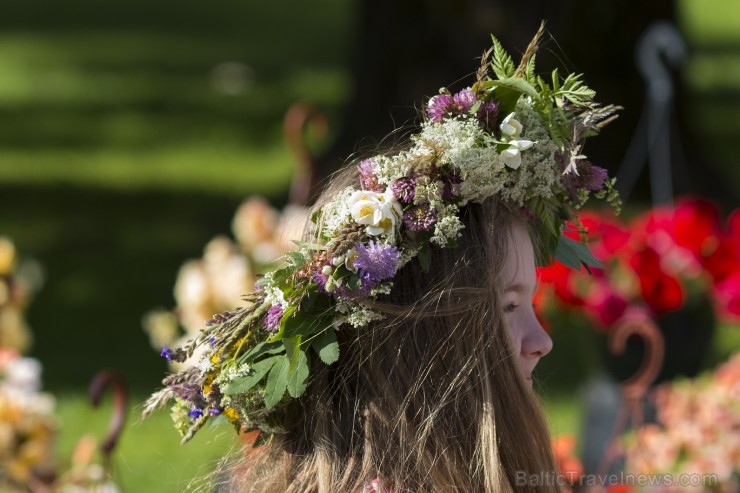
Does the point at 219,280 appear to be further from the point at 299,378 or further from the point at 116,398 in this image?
the point at 299,378

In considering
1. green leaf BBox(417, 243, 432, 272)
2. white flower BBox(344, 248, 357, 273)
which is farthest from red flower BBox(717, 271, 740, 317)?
white flower BBox(344, 248, 357, 273)

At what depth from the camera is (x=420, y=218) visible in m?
1.75

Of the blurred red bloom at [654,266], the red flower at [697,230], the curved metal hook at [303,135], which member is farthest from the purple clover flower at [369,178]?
the red flower at [697,230]

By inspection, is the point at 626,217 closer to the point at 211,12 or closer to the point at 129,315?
the point at 129,315

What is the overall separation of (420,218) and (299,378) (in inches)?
12.0

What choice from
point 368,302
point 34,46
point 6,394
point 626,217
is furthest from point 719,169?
point 34,46

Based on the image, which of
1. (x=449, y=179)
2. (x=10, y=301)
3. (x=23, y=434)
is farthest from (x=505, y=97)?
(x=10, y=301)

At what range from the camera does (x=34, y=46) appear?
43.2ft

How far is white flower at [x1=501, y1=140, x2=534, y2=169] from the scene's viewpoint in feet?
5.85

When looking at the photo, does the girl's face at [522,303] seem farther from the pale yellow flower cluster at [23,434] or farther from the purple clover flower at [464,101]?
the pale yellow flower cluster at [23,434]

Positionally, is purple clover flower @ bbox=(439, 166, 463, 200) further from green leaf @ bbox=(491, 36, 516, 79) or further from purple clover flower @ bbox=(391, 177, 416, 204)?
green leaf @ bbox=(491, 36, 516, 79)

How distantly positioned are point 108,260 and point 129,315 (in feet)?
3.12

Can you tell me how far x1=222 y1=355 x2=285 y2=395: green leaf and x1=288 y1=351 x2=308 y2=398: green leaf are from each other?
35 millimetres

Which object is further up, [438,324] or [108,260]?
[108,260]
